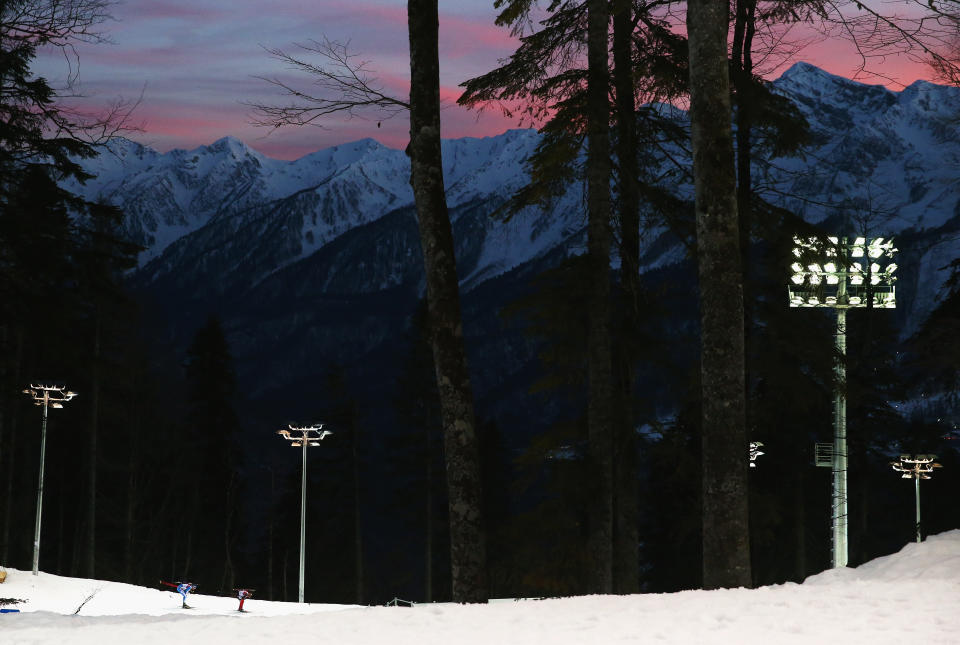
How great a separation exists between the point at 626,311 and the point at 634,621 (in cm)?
851

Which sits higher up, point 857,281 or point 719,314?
point 857,281

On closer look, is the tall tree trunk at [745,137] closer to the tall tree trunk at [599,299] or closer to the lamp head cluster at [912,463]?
the tall tree trunk at [599,299]

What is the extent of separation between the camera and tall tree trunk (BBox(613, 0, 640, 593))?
15.0 meters

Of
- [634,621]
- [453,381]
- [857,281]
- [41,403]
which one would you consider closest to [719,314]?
[453,381]

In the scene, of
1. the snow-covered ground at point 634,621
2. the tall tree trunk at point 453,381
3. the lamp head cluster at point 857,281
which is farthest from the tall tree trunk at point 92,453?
the snow-covered ground at point 634,621

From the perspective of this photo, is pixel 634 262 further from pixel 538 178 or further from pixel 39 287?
pixel 39 287

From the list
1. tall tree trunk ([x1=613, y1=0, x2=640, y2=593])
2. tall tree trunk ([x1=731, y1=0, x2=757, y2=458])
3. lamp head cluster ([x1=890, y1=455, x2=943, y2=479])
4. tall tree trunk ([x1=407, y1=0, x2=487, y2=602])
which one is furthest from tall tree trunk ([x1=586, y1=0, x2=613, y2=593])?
lamp head cluster ([x1=890, y1=455, x2=943, y2=479])

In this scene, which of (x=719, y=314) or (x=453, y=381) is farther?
(x=453, y=381)

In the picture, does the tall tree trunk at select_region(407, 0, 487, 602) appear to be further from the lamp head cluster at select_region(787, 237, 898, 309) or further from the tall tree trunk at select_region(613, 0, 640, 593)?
the lamp head cluster at select_region(787, 237, 898, 309)

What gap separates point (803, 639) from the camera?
22.3 feet

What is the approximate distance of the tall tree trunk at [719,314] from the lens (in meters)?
9.26

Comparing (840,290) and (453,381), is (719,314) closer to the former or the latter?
(453,381)

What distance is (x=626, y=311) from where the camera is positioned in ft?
51.4

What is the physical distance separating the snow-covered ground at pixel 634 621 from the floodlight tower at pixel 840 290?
654cm
